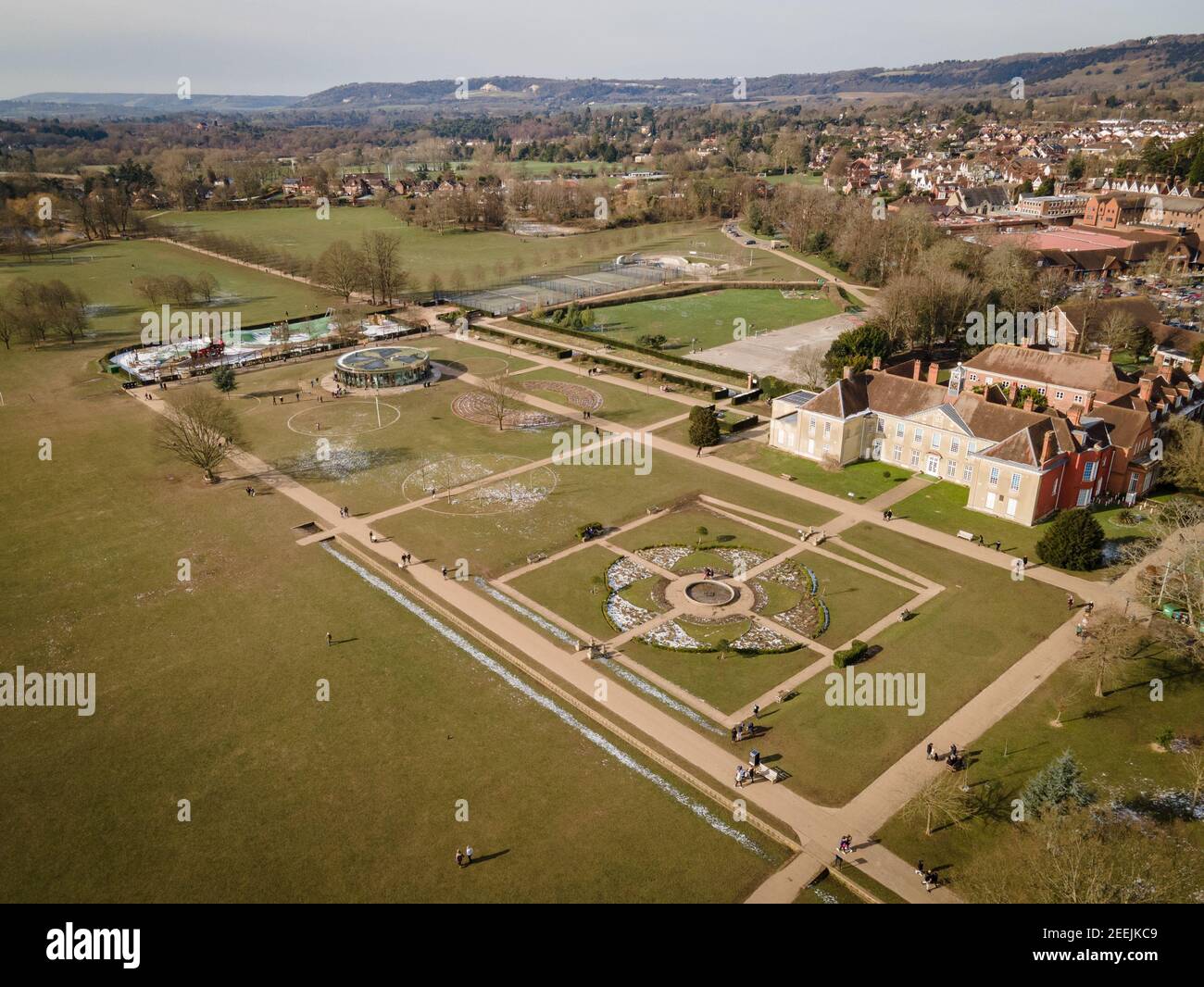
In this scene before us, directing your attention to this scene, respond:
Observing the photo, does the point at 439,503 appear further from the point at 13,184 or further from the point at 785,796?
the point at 13,184

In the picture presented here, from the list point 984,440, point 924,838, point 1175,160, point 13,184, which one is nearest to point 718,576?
point 924,838

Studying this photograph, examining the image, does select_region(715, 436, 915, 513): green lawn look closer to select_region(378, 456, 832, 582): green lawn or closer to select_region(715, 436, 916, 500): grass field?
select_region(715, 436, 916, 500): grass field

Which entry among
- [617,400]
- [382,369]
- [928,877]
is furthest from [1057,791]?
[382,369]

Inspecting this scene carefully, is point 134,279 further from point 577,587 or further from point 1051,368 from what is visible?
point 1051,368

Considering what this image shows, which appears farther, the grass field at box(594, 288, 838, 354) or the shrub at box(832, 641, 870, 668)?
the grass field at box(594, 288, 838, 354)

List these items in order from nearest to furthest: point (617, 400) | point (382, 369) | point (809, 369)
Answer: point (617, 400), point (809, 369), point (382, 369)

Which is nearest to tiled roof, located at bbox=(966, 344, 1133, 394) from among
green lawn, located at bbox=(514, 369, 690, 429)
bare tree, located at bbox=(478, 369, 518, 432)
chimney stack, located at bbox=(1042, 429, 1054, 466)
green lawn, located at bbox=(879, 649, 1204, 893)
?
chimney stack, located at bbox=(1042, 429, 1054, 466)

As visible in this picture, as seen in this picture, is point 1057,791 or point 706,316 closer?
point 1057,791
